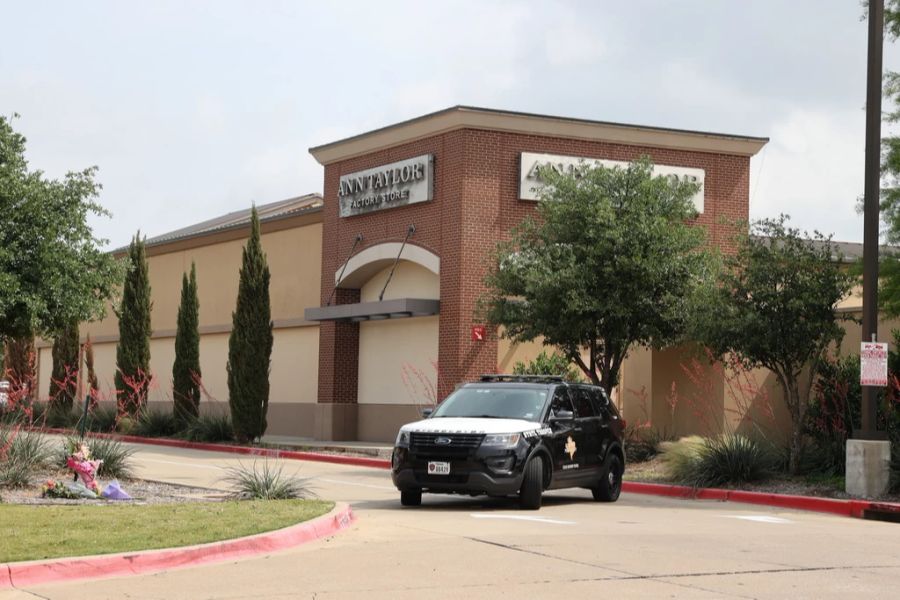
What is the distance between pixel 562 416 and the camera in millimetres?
18250

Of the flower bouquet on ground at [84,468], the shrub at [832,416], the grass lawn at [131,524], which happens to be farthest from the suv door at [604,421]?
the flower bouquet on ground at [84,468]

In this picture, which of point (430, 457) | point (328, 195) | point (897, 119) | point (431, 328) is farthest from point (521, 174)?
point (430, 457)

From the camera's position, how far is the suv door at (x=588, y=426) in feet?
62.1

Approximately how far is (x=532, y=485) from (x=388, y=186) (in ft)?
61.5

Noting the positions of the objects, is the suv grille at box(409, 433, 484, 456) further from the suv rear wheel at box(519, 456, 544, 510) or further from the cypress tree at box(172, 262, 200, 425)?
the cypress tree at box(172, 262, 200, 425)

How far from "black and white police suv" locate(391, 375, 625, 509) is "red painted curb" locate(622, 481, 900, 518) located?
199 cm

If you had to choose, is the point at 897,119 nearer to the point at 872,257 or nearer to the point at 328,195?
the point at 872,257

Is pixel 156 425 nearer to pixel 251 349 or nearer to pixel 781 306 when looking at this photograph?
pixel 251 349

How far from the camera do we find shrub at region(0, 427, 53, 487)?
17312 mm

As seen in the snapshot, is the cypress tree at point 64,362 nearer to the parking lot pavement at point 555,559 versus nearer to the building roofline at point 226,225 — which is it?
the building roofline at point 226,225

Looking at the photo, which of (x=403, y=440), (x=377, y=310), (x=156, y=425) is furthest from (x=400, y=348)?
(x=403, y=440)

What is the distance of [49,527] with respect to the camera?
12727mm

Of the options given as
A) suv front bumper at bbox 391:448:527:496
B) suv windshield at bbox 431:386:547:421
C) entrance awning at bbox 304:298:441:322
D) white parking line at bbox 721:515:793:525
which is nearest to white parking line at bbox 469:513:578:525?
suv front bumper at bbox 391:448:527:496

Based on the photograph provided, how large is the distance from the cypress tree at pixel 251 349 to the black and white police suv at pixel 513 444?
55.5 feet
